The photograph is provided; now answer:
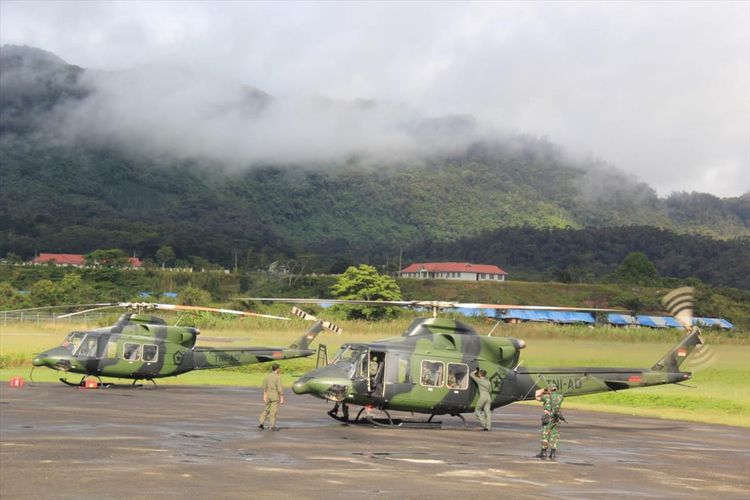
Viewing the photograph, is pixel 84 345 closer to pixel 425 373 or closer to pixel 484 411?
pixel 425 373

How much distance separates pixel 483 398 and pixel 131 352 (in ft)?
65.2

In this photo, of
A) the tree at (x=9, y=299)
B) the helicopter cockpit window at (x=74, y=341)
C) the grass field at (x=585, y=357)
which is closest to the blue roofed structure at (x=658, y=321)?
the grass field at (x=585, y=357)

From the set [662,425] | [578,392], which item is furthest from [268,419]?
[662,425]

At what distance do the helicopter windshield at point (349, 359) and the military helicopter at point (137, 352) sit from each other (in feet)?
39.7

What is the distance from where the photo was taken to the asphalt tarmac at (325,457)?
20984 millimetres

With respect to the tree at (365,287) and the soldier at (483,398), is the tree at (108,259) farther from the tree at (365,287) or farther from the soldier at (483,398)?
the soldier at (483,398)

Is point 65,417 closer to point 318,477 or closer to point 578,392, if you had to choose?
point 318,477

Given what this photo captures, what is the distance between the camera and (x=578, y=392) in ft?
122

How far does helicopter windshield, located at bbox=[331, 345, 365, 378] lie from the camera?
1296 inches

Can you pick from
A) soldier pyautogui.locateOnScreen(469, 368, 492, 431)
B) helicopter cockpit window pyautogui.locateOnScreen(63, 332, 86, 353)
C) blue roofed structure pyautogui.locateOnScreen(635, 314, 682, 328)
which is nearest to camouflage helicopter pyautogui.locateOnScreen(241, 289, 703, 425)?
soldier pyautogui.locateOnScreen(469, 368, 492, 431)

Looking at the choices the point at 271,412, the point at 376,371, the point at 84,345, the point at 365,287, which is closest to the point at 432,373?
the point at 376,371

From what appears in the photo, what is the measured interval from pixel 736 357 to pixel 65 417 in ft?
175

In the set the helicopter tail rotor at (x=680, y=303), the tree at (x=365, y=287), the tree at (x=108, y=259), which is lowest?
the helicopter tail rotor at (x=680, y=303)

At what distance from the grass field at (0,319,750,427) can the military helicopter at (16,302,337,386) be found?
6191 millimetres
